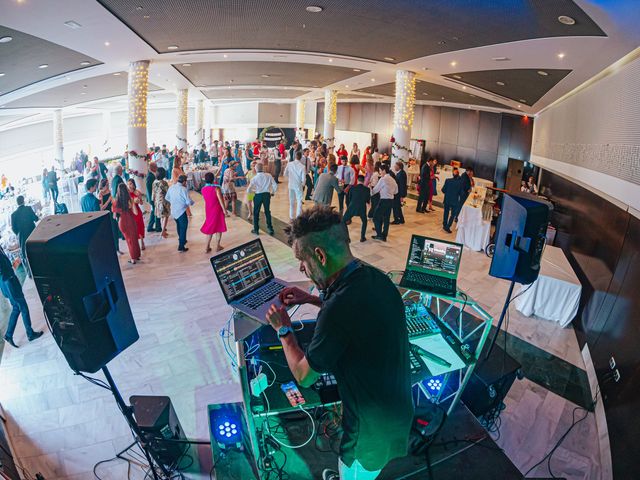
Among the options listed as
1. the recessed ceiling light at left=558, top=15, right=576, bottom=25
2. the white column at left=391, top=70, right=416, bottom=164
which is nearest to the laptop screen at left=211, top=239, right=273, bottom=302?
the recessed ceiling light at left=558, top=15, right=576, bottom=25

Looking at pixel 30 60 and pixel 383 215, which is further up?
pixel 30 60

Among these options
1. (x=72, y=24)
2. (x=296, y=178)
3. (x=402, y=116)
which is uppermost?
(x=72, y=24)

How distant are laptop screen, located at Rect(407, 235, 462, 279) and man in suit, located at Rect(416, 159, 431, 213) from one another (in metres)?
7.00

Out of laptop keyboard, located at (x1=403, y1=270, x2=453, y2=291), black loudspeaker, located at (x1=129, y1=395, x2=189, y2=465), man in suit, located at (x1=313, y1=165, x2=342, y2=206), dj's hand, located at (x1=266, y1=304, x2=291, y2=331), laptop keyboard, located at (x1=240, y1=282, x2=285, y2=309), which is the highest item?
man in suit, located at (x1=313, y1=165, x2=342, y2=206)

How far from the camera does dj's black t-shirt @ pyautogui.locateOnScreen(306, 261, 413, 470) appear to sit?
143 cm

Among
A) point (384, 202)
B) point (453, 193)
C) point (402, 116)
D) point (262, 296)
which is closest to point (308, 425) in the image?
point (262, 296)

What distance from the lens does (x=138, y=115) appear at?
1033cm

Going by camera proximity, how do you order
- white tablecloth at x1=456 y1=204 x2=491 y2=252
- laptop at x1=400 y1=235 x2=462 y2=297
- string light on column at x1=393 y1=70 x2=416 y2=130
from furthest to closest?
1. string light on column at x1=393 y1=70 x2=416 y2=130
2. white tablecloth at x1=456 y1=204 x2=491 y2=252
3. laptop at x1=400 y1=235 x2=462 y2=297

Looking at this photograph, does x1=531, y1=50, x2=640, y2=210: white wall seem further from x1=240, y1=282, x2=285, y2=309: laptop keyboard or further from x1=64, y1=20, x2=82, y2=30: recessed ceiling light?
x1=64, y1=20, x2=82, y2=30: recessed ceiling light

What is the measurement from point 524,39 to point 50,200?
1197 cm

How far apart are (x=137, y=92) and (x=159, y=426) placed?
9.74 m

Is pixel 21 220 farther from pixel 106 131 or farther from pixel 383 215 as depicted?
pixel 106 131

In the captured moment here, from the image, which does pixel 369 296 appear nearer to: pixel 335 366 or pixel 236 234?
pixel 335 366

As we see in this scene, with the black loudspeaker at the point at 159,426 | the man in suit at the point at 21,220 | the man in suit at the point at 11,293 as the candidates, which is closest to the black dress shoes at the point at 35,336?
the man in suit at the point at 11,293
